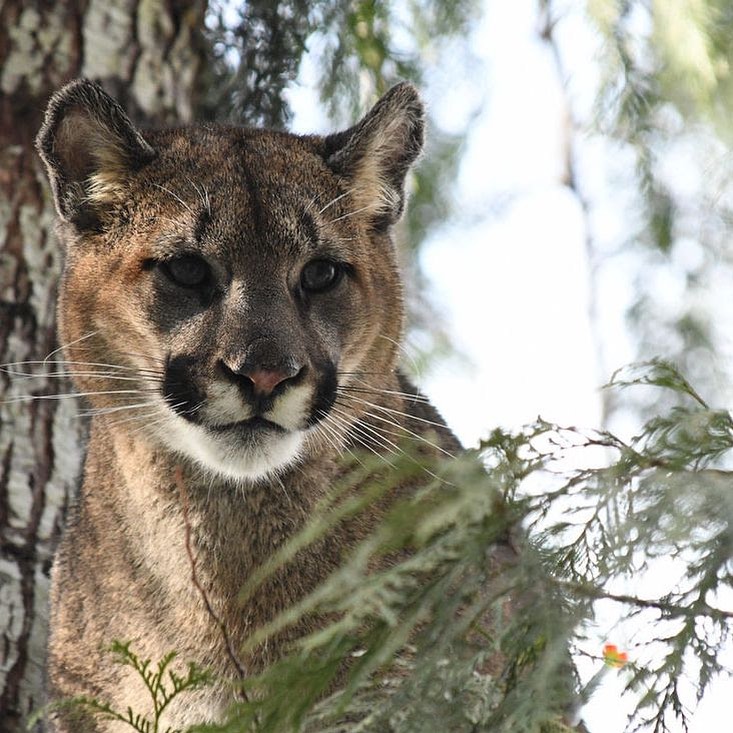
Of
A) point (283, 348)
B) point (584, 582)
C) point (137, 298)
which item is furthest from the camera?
point (137, 298)

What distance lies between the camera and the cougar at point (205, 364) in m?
4.35

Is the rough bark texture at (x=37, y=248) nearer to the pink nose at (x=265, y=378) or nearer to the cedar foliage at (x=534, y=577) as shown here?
the pink nose at (x=265, y=378)

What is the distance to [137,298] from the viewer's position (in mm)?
4629

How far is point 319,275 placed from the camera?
478cm

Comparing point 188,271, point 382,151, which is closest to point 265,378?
point 188,271

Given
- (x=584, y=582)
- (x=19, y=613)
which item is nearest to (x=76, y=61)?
(x=19, y=613)

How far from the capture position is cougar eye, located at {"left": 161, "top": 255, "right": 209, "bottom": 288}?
4.54m

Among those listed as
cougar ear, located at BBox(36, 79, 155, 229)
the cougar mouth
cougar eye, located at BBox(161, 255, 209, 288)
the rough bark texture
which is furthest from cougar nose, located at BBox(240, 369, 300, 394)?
the rough bark texture

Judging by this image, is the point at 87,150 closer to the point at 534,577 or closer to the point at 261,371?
the point at 261,371

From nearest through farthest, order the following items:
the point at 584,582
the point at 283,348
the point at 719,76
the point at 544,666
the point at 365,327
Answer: the point at 544,666, the point at 584,582, the point at 283,348, the point at 365,327, the point at 719,76

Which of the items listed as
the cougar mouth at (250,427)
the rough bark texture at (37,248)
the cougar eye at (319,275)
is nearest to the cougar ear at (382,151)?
the cougar eye at (319,275)

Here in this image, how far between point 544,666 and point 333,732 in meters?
1.03

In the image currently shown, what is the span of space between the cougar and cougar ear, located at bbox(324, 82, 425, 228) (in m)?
0.01

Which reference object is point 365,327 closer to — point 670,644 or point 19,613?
point 19,613
